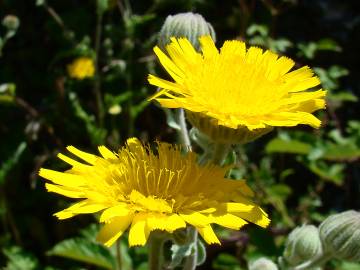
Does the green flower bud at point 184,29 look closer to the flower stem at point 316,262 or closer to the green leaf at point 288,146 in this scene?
the flower stem at point 316,262

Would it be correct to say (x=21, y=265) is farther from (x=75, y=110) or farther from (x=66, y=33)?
(x=66, y=33)

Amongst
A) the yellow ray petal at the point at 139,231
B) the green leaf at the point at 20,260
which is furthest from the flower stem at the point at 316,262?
the green leaf at the point at 20,260

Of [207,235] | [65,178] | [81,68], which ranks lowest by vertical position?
[207,235]

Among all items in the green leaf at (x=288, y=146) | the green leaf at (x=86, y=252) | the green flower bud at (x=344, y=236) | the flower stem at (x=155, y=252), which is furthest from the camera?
the green leaf at (x=288, y=146)

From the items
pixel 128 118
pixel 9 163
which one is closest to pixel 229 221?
pixel 9 163

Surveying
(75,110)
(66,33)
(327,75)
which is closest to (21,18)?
(66,33)

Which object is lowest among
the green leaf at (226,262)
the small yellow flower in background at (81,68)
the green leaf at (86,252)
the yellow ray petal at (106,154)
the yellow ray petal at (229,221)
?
the green leaf at (226,262)

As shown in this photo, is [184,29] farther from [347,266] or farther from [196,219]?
[347,266]
